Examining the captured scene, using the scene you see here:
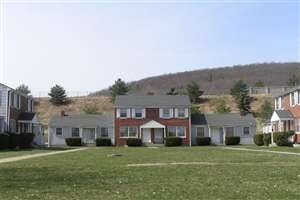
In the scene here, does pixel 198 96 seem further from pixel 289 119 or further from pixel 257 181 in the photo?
pixel 257 181

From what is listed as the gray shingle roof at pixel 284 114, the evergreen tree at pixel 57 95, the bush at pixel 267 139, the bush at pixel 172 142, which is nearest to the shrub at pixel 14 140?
the bush at pixel 172 142

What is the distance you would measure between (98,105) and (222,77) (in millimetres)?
65803

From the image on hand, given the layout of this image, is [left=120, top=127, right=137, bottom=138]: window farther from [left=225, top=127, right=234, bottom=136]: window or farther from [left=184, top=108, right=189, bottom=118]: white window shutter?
[left=225, top=127, right=234, bottom=136]: window

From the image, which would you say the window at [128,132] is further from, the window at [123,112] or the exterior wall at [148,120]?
the window at [123,112]

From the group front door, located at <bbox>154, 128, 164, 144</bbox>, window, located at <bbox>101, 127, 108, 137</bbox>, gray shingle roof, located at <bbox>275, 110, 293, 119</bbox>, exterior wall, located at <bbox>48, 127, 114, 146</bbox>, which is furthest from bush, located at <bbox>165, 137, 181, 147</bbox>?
gray shingle roof, located at <bbox>275, 110, 293, 119</bbox>

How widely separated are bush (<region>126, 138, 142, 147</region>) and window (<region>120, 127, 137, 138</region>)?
1.85 meters

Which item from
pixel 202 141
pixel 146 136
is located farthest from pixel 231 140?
pixel 146 136

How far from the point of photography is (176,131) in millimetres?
68000

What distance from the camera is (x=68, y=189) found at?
14.2m

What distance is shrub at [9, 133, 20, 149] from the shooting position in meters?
51.0

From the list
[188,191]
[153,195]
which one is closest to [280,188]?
[188,191]

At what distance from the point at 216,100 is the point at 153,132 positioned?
55.8 metres

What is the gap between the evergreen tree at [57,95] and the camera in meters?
115

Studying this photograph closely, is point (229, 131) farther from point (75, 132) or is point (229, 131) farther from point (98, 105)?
point (98, 105)
